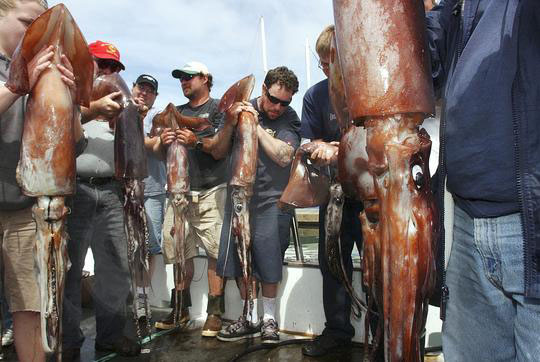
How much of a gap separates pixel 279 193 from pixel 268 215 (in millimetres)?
260

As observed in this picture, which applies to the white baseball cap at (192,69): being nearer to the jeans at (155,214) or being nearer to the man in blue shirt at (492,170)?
the jeans at (155,214)

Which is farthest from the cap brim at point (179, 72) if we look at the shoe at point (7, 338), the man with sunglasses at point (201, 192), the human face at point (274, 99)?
the shoe at point (7, 338)

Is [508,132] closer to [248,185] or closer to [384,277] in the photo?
[384,277]

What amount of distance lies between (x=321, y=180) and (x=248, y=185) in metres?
0.90

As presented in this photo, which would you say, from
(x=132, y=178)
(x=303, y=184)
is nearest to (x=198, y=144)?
(x=132, y=178)

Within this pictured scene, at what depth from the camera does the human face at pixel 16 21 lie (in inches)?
95.1

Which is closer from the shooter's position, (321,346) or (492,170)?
(492,170)

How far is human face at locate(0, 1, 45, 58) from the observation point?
7.93ft

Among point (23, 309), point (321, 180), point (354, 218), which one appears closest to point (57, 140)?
point (23, 309)

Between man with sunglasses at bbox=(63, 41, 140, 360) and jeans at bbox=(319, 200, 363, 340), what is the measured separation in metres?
1.85

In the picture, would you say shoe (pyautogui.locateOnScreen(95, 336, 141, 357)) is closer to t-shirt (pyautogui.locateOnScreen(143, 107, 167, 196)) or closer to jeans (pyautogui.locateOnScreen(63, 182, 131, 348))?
jeans (pyautogui.locateOnScreen(63, 182, 131, 348))

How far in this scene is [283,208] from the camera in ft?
10.2

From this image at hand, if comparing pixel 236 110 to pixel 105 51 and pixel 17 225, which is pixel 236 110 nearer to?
pixel 105 51

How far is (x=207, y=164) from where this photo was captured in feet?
15.5
